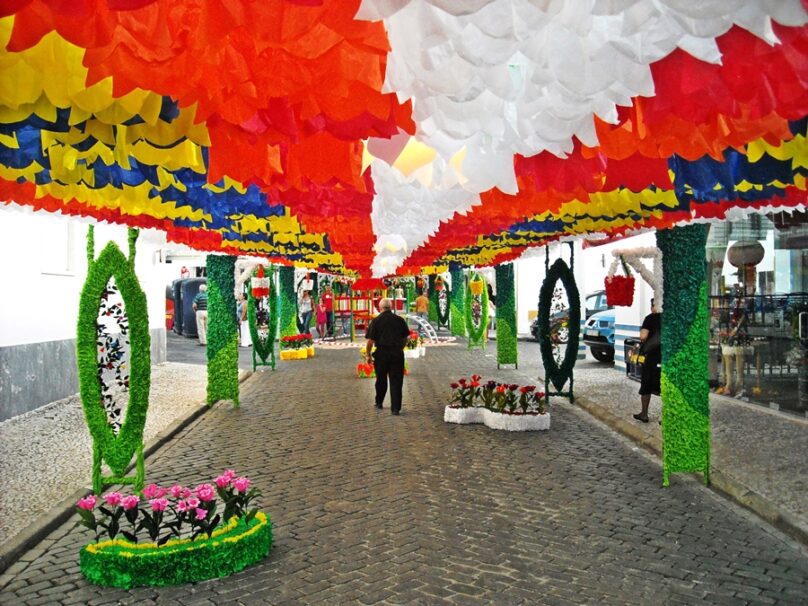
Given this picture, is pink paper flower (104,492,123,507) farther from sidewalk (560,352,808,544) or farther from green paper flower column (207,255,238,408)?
green paper flower column (207,255,238,408)

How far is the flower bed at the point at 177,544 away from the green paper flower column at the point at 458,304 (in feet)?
81.1

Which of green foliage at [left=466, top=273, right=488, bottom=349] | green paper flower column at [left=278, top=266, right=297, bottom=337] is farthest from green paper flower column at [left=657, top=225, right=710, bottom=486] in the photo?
green paper flower column at [left=278, top=266, right=297, bottom=337]

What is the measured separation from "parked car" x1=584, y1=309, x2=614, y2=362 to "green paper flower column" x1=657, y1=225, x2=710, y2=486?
40.3 feet

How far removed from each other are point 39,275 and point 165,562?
8.73 meters

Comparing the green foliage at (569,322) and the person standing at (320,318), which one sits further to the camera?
the person standing at (320,318)

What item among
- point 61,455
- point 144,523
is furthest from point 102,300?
point 61,455

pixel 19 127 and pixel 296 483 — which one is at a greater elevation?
pixel 19 127

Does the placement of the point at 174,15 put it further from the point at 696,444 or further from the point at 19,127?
the point at 696,444

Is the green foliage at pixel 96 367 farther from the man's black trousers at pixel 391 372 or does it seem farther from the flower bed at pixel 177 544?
the man's black trousers at pixel 391 372

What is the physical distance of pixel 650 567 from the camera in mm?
4594

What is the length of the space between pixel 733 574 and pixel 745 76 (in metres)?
3.47

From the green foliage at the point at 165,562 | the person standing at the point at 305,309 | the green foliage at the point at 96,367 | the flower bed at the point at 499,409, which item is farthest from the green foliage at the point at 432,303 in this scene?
the green foliage at the point at 165,562

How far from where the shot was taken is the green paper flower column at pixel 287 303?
2431cm

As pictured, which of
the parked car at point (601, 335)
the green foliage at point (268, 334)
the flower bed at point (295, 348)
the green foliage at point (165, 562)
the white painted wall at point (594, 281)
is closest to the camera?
the green foliage at point (165, 562)
